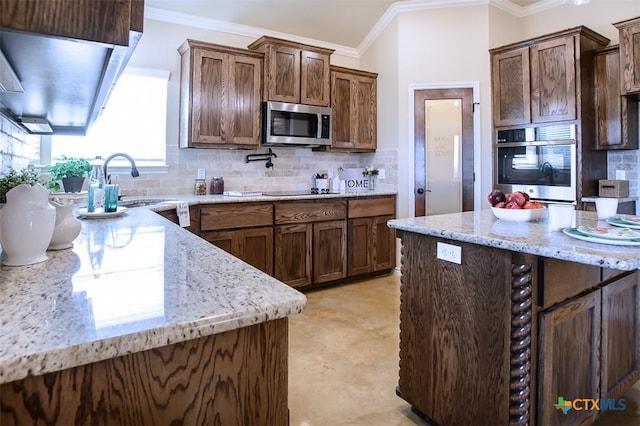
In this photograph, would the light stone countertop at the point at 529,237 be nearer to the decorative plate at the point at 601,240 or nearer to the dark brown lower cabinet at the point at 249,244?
the decorative plate at the point at 601,240

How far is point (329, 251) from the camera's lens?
3.98 meters

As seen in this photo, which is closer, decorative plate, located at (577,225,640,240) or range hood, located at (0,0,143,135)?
range hood, located at (0,0,143,135)

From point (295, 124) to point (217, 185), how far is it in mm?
1028

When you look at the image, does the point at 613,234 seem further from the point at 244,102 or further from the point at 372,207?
the point at 244,102

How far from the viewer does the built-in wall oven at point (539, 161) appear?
3628mm

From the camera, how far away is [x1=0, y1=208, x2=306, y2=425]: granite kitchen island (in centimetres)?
54

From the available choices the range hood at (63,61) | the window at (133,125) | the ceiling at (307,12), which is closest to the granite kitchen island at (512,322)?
the range hood at (63,61)

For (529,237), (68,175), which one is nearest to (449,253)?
(529,237)

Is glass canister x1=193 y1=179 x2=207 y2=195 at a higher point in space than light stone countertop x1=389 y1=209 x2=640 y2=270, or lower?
higher

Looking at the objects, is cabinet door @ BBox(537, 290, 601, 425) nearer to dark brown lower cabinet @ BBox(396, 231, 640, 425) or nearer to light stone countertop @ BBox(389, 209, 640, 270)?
dark brown lower cabinet @ BBox(396, 231, 640, 425)

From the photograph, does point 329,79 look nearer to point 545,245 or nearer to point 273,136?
point 273,136

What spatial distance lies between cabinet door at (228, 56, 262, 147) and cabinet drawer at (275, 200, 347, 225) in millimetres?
743

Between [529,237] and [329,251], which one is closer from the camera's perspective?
[529,237]

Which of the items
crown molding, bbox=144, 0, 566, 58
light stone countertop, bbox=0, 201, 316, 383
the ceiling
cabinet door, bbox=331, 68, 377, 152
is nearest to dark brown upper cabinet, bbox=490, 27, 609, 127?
crown molding, bbox=144, 0, 566, 58
